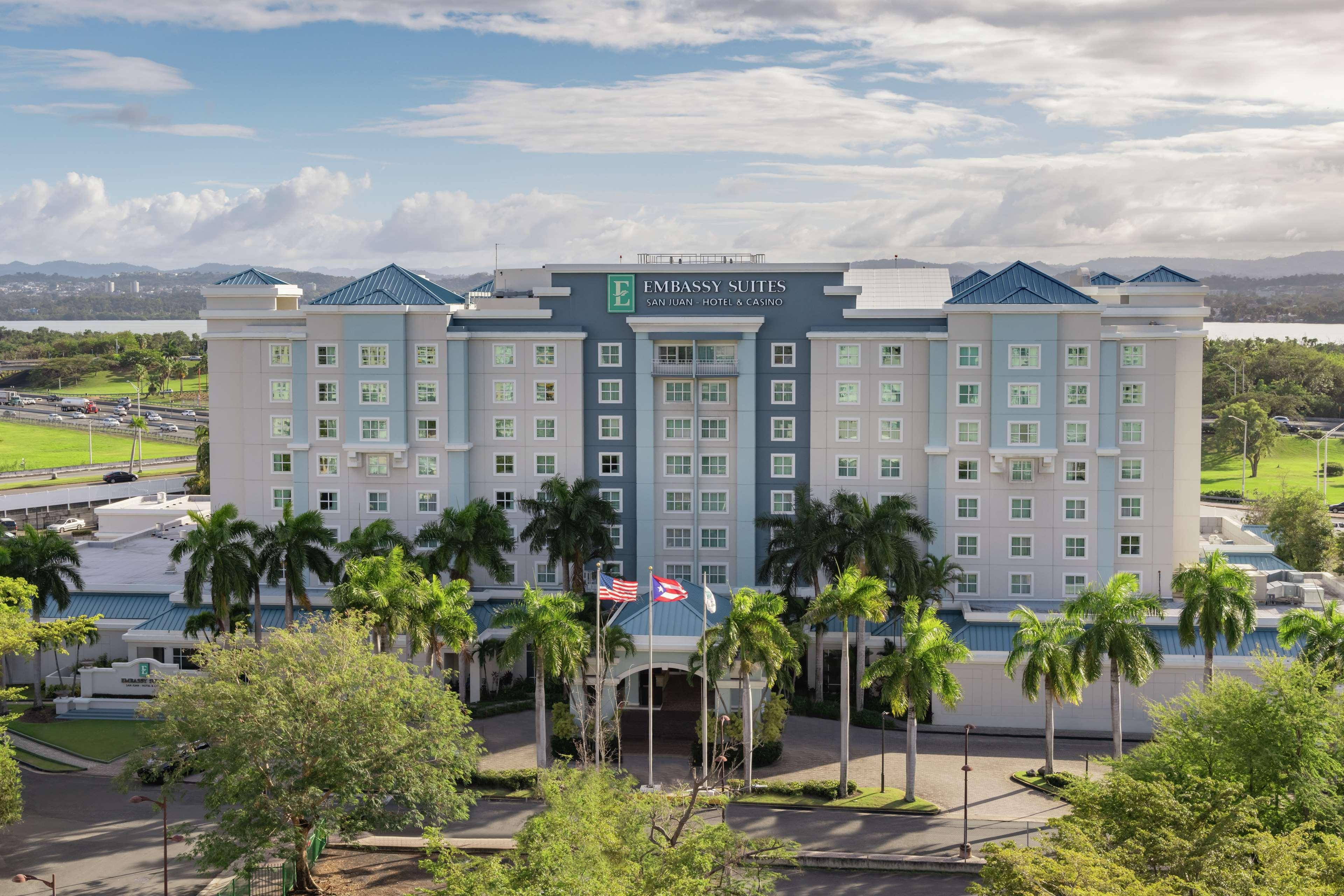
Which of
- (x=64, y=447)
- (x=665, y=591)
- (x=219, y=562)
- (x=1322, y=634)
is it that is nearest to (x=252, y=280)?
(x=219, y=562)

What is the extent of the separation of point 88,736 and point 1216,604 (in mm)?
51719

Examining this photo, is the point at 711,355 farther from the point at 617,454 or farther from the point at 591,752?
the point at 591,752

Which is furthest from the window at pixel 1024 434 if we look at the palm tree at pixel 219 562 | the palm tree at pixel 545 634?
the palm tree at pixel 219 562

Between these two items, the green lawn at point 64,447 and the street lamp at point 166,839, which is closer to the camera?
the street lamp at point 166,839

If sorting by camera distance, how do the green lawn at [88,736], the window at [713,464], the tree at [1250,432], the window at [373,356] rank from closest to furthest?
the green lawn at [88,736] < the window at [373,356] < the window at [713,464] < the tree at [1250,432]

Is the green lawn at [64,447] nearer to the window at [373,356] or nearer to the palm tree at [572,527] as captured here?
the window at [373,356]

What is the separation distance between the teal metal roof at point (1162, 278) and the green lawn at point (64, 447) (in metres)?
134

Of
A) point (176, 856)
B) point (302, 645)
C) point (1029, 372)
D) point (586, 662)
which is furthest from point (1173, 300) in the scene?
point (176, 856)

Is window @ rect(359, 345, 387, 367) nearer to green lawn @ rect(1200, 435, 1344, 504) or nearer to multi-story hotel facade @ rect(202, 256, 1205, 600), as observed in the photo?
multi-story hotel facade @ rect(202, 256, 1205, 600)

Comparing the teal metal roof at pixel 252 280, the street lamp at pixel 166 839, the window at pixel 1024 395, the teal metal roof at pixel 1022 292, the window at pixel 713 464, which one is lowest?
the street lamp at pixel 166 839

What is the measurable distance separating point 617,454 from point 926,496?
703 inches

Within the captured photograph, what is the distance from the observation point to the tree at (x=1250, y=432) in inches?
5837

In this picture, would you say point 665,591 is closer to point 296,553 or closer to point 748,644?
point 748,644

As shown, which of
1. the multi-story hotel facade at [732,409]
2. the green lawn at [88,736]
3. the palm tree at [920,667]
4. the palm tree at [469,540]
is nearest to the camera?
the palm tree at [920,667]
